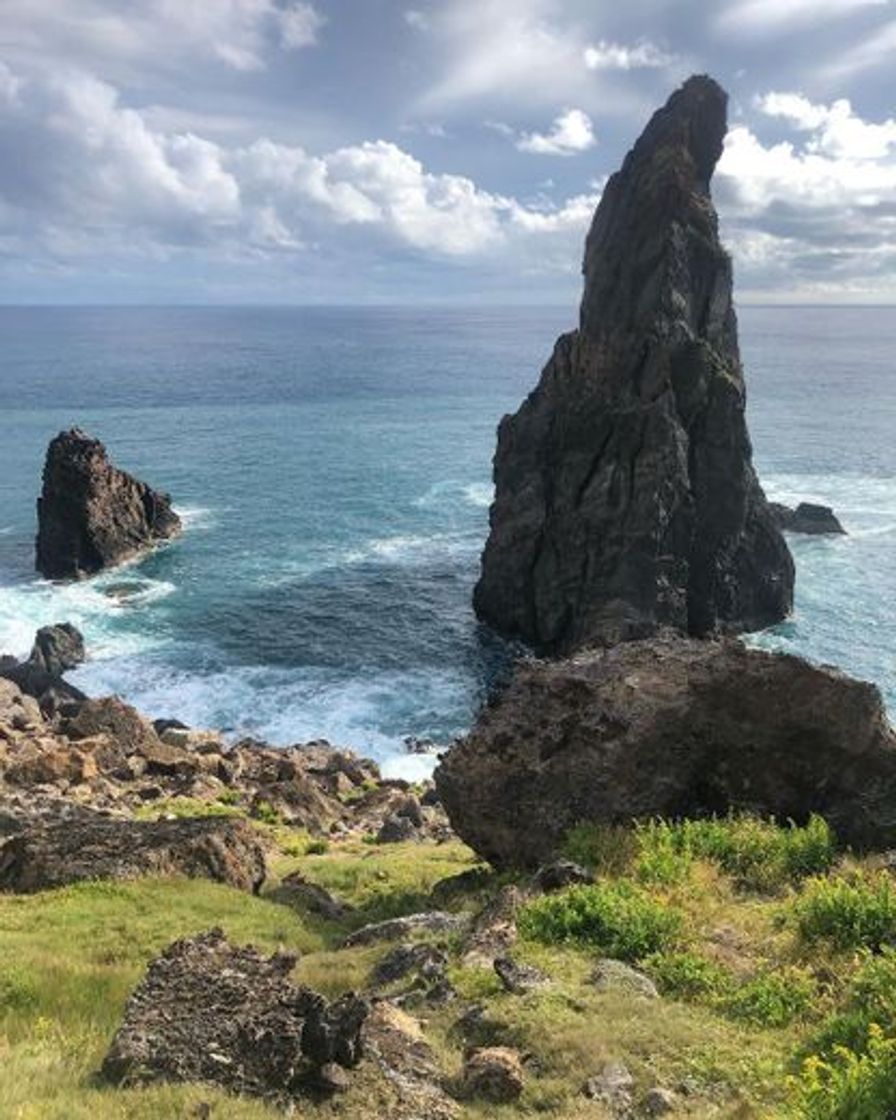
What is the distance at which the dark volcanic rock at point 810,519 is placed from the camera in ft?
307

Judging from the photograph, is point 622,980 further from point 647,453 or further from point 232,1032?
point 647,453

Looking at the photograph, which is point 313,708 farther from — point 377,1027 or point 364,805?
point 377,1027

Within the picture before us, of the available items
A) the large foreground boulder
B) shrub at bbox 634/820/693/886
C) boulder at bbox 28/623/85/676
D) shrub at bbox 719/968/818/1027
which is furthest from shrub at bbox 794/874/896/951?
boulder at bbox 28/623/85/676

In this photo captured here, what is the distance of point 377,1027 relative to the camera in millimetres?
12367

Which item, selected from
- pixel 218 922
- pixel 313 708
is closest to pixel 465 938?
pixel 218 922

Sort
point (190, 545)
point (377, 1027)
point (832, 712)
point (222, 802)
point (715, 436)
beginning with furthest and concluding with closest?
point (190, 545)
point (715, 436)
point (222, 802)
point (832, 712)
point (377, 1027)

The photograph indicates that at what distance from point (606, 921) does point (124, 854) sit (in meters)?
13.4

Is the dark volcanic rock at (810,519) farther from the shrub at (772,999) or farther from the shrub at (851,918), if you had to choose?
the shrub at (772,999)

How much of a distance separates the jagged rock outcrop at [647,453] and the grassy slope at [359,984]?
160 feet

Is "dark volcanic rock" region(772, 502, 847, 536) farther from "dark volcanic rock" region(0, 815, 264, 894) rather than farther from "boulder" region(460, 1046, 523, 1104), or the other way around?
"boulder" region(460, 1046, 523, 1104)

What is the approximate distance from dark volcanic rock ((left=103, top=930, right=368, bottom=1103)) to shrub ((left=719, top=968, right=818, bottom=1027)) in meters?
5.20

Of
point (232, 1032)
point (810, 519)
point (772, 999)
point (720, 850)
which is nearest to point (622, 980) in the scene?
point (772, 999)

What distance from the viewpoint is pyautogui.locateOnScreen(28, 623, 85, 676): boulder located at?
64.8 metres

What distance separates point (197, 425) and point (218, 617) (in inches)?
3277
